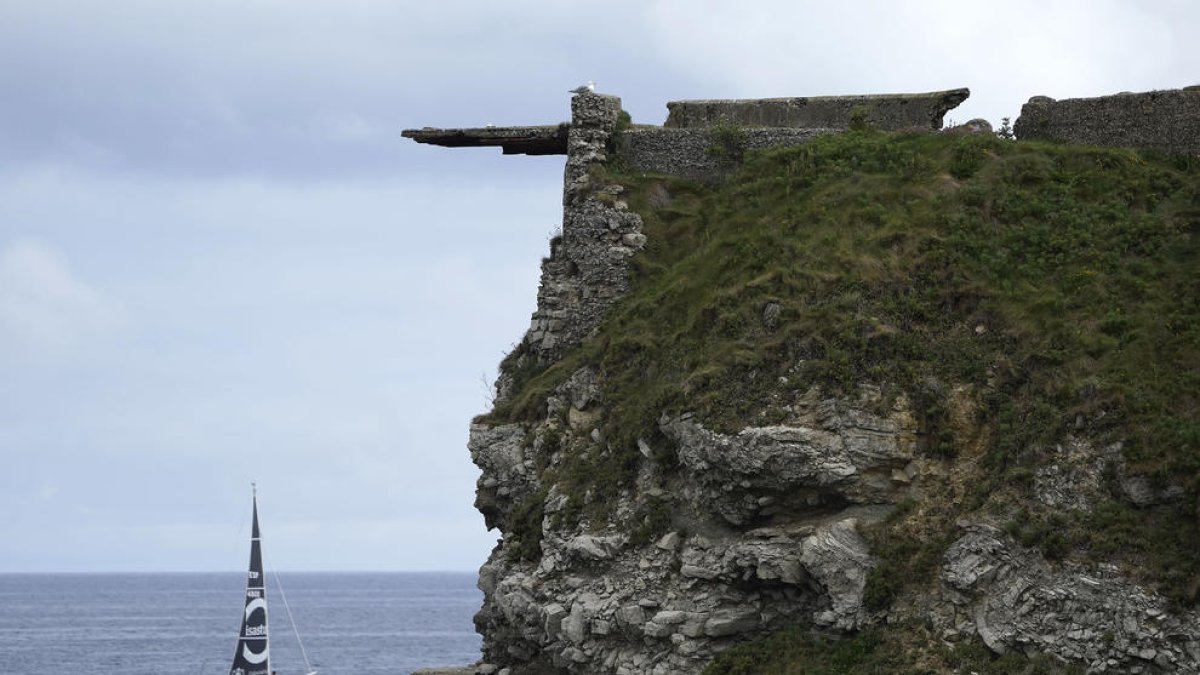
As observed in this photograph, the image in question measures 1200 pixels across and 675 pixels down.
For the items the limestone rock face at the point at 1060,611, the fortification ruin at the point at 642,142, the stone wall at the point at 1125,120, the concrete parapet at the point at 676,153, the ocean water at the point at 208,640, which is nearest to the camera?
the limestone rock face at the point at 1060,611

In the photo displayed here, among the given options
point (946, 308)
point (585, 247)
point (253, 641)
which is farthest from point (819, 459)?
point (253, 641)

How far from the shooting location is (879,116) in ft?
140

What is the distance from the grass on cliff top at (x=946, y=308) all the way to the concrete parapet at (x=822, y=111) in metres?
1.32

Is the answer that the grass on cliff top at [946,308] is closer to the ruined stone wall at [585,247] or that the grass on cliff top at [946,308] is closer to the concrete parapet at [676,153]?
the ruined stone wall at [585,247]

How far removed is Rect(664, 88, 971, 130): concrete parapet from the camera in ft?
138

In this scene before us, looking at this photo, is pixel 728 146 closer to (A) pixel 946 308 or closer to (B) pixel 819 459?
(A) pixel 946 308

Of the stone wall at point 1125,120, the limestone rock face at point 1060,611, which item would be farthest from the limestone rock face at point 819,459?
the stone wall at point 1125,120

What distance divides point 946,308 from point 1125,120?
7.60m

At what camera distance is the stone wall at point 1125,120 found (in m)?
39.2

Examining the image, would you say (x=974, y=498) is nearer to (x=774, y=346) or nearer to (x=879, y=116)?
(x=774, y=346)

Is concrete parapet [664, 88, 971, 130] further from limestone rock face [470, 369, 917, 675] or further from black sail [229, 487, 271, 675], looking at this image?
black sail [229, 487, 271, 675]

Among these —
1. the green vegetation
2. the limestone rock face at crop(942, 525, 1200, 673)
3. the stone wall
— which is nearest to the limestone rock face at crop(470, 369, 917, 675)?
the limestone rock face at crop(942, 525, 1200, 673)

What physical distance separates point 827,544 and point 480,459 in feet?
35.9

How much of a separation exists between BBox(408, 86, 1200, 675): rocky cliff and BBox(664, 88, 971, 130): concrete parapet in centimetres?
132
